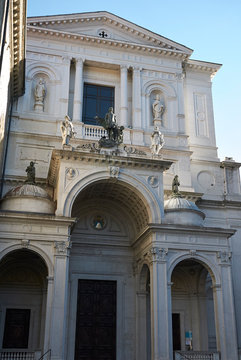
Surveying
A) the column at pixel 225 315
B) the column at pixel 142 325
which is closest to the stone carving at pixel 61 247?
the column at pixel 142 325

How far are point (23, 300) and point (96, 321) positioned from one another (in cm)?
379

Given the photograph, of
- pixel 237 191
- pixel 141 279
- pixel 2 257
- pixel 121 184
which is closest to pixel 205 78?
pixel 237 191

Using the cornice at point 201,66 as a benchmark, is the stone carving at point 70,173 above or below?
below

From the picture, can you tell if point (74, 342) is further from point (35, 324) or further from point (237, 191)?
point (237, 191)

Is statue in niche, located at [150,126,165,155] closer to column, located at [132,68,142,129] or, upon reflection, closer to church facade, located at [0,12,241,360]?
church facade, located at [0,12,241,360]

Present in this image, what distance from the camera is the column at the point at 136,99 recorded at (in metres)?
26.4

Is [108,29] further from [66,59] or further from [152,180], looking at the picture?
[152,180]

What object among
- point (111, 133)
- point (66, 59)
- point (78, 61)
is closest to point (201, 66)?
point (78, 61)

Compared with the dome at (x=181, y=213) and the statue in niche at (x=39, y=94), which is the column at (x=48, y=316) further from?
the statue in niche at (x=39, y=94)

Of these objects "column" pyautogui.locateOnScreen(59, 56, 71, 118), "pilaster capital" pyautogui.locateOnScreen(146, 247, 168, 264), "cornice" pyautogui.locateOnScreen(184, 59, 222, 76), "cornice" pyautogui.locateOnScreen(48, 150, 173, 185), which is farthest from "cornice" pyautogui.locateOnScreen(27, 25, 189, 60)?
"pilaster capital" pyautogui.locateOnScreen(146, 247, 168, 264)

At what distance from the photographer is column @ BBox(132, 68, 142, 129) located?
26438mm

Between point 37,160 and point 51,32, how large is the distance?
888 centimetres

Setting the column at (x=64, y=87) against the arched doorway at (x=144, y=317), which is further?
the column at (x=64, y=87)

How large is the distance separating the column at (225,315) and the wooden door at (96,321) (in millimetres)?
5297
